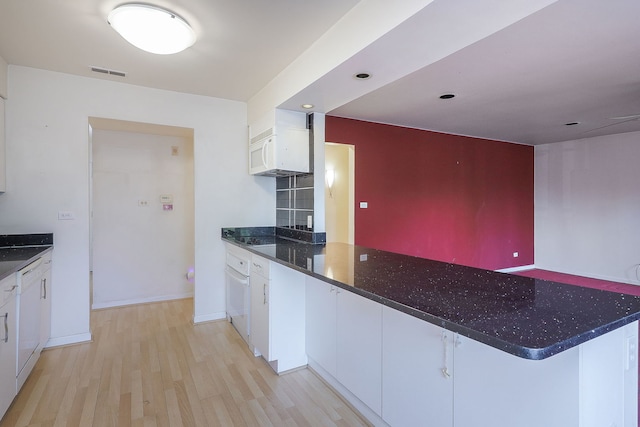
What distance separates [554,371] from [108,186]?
169 inches

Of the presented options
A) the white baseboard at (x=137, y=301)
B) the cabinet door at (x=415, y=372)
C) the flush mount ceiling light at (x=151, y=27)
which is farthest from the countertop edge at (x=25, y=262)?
the cabinet door at (x=415, y=372)

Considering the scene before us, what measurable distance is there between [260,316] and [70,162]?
2.11m

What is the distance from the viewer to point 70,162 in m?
2.84

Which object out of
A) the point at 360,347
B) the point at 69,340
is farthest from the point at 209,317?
the point at 360,347

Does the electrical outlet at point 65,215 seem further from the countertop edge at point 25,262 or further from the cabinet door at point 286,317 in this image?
the cabinet door at point 286,317

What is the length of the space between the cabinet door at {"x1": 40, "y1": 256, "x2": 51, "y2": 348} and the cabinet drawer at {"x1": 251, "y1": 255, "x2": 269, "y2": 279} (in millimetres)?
1574

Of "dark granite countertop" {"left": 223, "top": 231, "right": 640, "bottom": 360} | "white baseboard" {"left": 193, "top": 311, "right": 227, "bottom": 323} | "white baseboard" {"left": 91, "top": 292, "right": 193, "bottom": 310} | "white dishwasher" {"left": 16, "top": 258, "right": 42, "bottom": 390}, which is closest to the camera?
"dark granite countertop" {"left": 223, "top": 231, "right": 640, "bottom": 360}

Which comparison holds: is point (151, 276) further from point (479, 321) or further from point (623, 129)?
point (623, 129)

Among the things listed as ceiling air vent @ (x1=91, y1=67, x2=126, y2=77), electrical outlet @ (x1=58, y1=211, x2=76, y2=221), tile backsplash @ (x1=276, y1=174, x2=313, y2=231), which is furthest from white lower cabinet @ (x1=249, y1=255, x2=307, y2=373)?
ceiling air vent @ (x1=91, y1=67, x2=126, y2=77)

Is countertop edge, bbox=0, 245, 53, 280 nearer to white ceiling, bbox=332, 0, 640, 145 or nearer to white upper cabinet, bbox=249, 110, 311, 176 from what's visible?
white upper cabinet, bbox=249, 110, 311, 176

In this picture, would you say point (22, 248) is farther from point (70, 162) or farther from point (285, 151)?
point (285, 151)

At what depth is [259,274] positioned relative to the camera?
2465 millimetres

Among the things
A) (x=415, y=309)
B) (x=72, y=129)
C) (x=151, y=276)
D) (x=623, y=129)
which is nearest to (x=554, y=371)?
(x=415, y=309)

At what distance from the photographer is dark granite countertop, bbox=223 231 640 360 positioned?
2.82 feet
